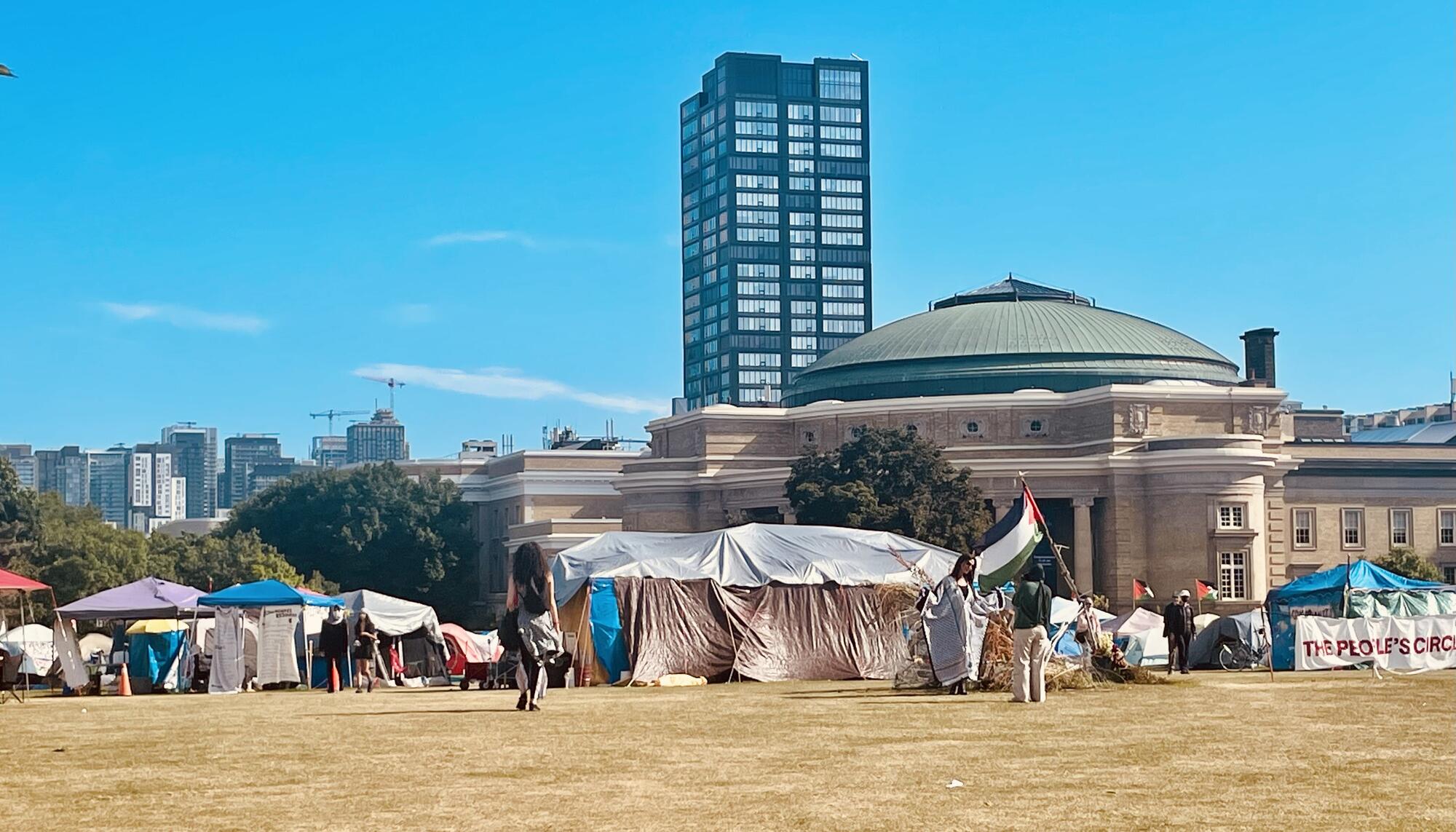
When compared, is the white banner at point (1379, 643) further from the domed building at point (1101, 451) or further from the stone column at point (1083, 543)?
the stone column at point (1083, 543)

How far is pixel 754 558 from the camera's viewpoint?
116 feet

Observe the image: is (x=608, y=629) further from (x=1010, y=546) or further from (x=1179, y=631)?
(x=1179, y=631)

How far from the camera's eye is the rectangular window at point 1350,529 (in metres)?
96.9

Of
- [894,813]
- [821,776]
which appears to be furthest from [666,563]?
[894,813]

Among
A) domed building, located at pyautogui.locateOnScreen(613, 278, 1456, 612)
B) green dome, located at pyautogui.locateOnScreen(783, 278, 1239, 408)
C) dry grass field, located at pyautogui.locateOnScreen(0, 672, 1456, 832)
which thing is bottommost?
dry grass field, located at pyautogui.locateOnScreen(0, 672, 1456, 832)

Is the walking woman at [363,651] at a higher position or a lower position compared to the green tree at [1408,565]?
lower

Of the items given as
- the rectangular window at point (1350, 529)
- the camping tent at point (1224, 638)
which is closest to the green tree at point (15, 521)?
the rectangular window at point (1350, 529)

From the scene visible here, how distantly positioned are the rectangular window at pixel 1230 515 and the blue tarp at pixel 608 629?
5625 cm

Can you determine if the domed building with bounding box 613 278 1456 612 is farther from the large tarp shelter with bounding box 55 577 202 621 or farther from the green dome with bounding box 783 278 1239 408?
the large tarp shelter with bounding box 55 577 202 621

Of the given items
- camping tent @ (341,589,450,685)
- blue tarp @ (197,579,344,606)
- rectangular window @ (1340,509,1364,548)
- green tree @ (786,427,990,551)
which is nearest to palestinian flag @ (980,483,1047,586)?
camping tent @ (341,589,450,685)

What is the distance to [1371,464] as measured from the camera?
321 ft

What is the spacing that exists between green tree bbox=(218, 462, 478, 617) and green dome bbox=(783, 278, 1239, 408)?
860 inches

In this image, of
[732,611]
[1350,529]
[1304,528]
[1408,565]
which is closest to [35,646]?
[732,611]

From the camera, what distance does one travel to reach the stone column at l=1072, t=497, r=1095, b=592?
86688mm
